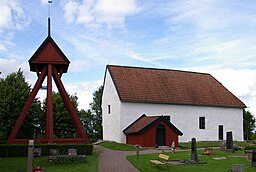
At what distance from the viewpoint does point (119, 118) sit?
4069 cm

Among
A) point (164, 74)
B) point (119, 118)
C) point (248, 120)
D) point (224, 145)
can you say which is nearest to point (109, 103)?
point (119, 118)

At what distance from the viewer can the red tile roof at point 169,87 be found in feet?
137

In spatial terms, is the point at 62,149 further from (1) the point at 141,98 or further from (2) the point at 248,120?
(2) the point at 248,120

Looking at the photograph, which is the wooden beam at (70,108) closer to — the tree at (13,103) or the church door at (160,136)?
the tree at (13,103)

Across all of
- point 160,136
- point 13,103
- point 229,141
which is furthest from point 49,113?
point 229,141

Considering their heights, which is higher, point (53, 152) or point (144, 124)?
point (144, 124)

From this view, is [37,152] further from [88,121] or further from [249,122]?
[88,121]

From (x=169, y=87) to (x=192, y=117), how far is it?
4.51 meters

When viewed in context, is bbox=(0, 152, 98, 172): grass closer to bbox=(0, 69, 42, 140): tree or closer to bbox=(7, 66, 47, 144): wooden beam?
bbox=(7, 66, 47, 144): wooden beam

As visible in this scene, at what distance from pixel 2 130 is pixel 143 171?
23.0 metres

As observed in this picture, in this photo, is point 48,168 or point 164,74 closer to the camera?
point 48,168

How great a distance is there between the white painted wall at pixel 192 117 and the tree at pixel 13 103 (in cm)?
1023

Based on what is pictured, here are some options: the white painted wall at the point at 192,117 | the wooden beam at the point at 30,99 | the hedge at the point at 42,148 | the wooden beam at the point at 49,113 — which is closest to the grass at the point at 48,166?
the hedge at the point at 42,148

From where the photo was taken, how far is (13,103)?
3850cm
